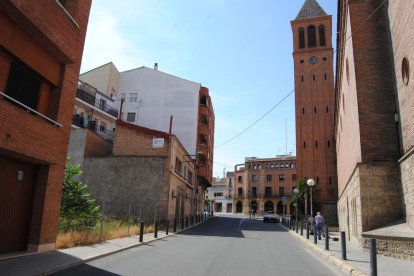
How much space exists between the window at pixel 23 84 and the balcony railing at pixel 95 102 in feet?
89.5

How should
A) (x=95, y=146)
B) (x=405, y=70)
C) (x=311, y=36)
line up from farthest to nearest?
(x=311, y=36)
(x=95, y=146)
(x=405, y=70)

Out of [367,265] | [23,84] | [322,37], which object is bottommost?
[367,265]

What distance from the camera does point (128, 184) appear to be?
28.2 metres

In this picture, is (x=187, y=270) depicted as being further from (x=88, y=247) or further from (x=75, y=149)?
(x=75, y=149)

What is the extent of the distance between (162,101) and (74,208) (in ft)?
95.4

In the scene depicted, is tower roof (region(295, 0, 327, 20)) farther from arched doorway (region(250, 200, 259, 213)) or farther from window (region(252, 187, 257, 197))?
arched doorway (region(250, 200, 259, 213))

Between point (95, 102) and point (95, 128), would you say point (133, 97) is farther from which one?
point (95, 128)

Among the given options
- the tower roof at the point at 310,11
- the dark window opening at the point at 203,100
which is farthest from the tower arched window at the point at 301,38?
the dark window opening at the point at 203,100

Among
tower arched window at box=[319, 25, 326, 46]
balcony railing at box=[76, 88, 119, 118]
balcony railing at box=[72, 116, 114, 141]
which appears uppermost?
tower arched window at box=[319, 25, 326, 46]

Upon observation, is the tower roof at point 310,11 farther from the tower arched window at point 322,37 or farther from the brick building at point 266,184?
the brick building at point 266,184

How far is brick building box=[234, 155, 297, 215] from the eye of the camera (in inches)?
3332

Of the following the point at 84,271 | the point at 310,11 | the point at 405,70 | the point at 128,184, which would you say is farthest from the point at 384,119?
the point at 310,11

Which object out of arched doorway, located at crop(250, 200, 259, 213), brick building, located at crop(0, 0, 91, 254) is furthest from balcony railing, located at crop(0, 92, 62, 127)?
arched doorway, located at crop(250, 200, 259, 213)

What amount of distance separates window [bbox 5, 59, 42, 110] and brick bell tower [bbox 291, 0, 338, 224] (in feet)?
156
